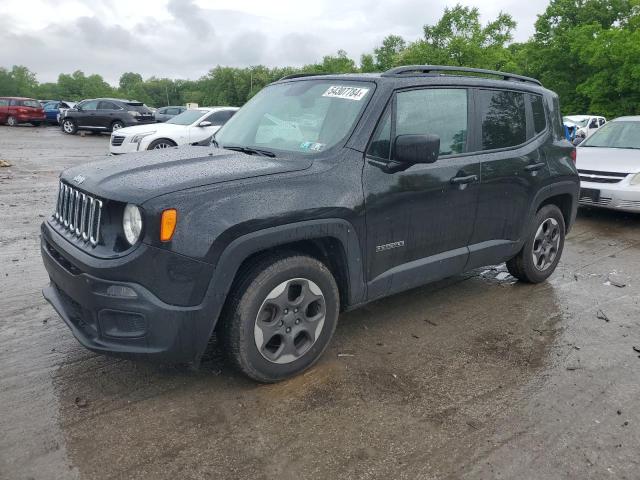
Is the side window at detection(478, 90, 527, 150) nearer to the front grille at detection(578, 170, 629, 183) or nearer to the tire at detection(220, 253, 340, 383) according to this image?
the tire at detection(220, 253, 340, 383)

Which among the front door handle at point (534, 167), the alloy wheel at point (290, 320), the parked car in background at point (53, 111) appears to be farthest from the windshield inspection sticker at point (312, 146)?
the parked car in background at point (53, 111)

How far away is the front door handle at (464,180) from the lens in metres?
4.00

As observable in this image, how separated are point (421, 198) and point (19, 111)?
32.2 metres

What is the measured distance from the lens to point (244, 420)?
2.97 m

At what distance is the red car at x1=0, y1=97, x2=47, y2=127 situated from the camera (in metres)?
30.0

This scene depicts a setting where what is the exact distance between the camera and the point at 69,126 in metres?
26.5

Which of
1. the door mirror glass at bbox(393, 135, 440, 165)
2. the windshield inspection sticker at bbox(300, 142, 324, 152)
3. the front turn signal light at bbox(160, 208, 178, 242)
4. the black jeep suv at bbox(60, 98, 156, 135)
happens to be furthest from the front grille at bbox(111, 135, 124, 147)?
the front turn signal light at bbox(160, 208, 178, 242)

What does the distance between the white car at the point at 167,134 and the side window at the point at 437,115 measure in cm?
914

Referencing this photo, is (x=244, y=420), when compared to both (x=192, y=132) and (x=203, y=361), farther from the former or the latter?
(x=192, y=132)

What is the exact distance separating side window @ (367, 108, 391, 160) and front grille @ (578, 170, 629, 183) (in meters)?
5.94

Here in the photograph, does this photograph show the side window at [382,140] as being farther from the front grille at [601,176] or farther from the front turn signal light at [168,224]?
the front grille at [601,176]

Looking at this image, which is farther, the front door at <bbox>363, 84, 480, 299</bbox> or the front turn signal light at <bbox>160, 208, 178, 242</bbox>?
the front door at <bbox>363, 84, 480, 299</bbox>

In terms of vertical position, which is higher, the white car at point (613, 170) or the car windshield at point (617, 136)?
the car windshield at point (617, 136)

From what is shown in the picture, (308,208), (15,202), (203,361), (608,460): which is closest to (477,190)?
(308,208)
